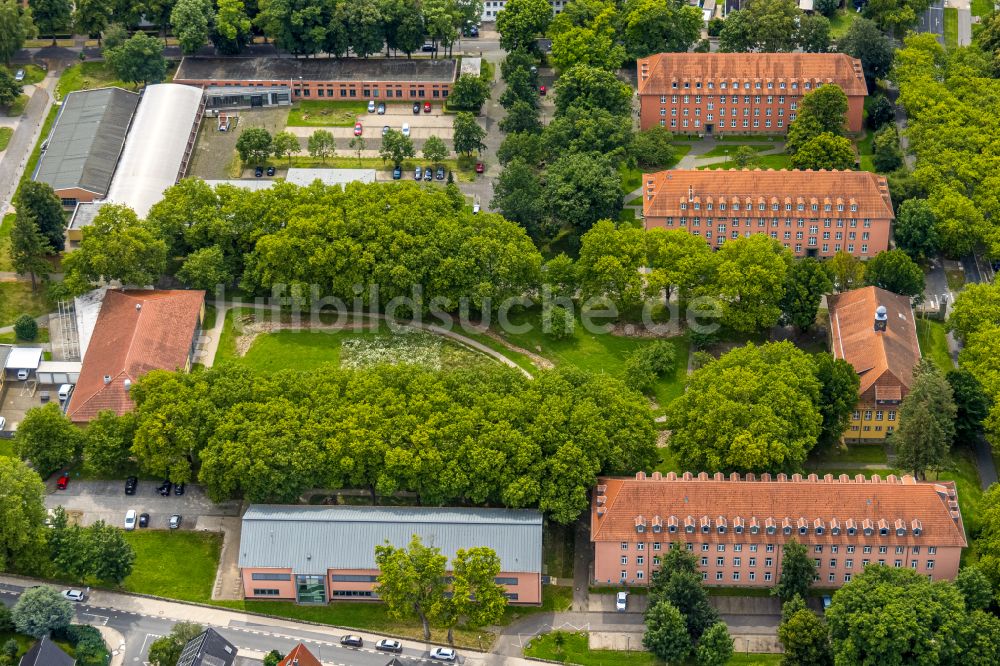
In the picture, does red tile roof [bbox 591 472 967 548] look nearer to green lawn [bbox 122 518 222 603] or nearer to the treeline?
the treeline

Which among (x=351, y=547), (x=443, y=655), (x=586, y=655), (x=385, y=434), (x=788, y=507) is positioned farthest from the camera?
(x=385, y=434)

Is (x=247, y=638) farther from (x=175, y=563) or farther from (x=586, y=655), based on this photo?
(x=586, y=655)

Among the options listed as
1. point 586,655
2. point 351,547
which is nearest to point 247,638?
point 351,547

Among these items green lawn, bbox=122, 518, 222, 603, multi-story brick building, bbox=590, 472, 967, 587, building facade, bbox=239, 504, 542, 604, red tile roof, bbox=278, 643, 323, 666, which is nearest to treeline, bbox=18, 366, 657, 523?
building facade, bbox=239, 504, 542, 604

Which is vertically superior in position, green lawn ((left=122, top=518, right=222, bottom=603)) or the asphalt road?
green lawn ((left=122, top=518, right=222, bottom=603))

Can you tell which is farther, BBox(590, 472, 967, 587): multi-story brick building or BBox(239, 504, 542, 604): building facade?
BBox(239, 504, 542, 604): building facade

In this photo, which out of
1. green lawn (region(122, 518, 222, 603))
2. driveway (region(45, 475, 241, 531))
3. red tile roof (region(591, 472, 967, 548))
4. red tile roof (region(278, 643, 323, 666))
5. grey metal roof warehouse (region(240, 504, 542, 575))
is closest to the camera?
red tile roof (region(278, 643, 323, 666))
